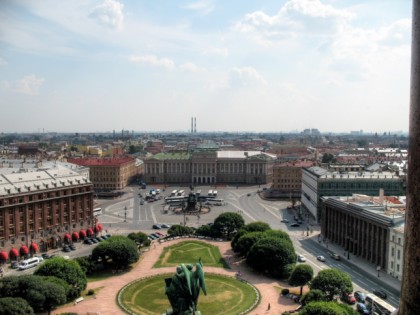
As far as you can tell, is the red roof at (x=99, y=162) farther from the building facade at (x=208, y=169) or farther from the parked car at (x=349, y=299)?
the parked car at (x=349, y=299)

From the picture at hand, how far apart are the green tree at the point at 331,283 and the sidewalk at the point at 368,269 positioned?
13.2m


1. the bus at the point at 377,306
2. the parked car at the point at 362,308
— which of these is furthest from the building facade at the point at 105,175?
the parked car at the point at 362,308

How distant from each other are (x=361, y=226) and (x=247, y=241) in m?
23.5

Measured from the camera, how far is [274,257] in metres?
71.1

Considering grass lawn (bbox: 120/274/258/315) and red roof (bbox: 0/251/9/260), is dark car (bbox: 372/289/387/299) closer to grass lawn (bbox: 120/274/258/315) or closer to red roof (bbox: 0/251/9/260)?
grass lawn (bbox: 120/274/258/315)

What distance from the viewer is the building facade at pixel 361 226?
75.6 meters

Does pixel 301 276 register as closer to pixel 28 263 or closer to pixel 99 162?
pixel 28 263

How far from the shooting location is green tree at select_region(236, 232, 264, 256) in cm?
7900

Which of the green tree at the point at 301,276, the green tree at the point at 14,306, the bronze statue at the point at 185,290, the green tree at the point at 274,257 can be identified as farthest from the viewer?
the green tree at the point at 274,257

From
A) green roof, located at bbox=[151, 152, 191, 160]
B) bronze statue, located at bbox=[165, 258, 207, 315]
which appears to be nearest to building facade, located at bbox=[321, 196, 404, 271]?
bronze statue, located at bbox=[165, 258, 207, 315]

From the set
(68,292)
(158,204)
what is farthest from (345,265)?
(158,204)

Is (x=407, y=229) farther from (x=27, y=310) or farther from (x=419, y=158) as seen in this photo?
(x=27, y=310)

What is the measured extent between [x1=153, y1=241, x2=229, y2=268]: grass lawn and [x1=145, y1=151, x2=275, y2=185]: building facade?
3818 inches

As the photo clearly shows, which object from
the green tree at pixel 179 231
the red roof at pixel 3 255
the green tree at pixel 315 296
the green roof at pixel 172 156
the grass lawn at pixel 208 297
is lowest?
the grass lawn at pixel 208 297
